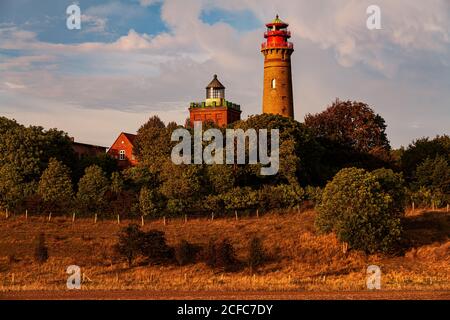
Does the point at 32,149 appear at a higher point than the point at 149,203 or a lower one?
higher

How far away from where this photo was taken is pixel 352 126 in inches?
3339

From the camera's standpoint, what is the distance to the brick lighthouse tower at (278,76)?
81.6m

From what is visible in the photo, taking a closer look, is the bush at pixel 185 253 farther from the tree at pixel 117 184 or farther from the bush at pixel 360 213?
the tree at pixel 117 184

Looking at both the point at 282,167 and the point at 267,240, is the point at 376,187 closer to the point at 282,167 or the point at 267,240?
the point at 267,240

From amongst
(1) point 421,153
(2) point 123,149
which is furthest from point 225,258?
(2) point 123,149

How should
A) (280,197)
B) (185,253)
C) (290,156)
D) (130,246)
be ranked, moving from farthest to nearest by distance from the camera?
(290,156)
(280,197)
(185,253)
(130,246)

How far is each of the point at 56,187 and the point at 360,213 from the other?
27.8 m

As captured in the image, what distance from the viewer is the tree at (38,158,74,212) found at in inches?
2411

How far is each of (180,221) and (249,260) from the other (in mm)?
13706

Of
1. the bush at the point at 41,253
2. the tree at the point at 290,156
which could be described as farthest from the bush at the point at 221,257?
the tree at the point at 290,156

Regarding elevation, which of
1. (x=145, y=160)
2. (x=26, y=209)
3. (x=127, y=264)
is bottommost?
(x=127, y=264)

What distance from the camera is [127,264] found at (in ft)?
158

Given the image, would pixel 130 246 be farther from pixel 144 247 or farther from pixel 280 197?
pixel 280 197
